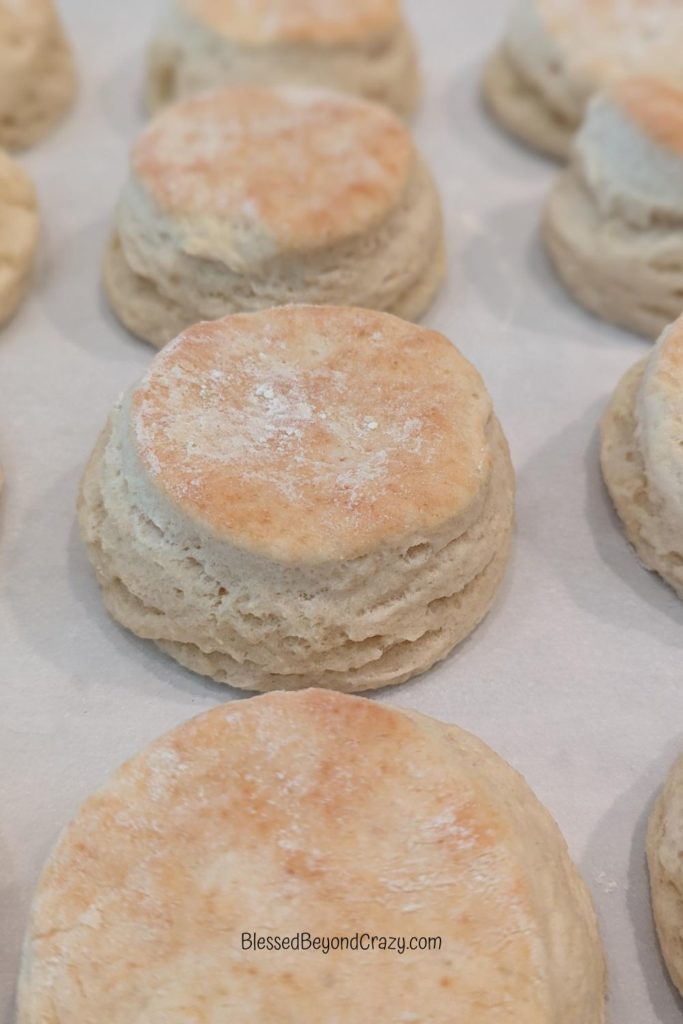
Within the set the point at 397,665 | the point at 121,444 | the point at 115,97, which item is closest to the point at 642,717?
the point at 397,665

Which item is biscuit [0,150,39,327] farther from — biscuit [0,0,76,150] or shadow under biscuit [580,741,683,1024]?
shadow under biscuit [580,741,683,1024]

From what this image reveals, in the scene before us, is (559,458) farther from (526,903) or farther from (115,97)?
(115,97)

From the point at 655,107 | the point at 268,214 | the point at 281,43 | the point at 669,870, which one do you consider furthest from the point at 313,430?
the point at 281,43

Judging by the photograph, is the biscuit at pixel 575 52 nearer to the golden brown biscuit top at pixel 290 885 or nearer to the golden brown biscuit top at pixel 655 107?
the golden brown biscuit top at pixel 655 107

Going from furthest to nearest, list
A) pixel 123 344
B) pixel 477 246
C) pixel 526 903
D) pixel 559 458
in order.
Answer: pixel 477 246
pixel 123 344
pixel 559 458
pixel 526 903

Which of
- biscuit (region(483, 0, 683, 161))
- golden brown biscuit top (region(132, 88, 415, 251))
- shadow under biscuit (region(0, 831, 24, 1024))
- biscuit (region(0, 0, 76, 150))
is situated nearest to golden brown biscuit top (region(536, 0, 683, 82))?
biscuit (region(483, 0, 683, 161))

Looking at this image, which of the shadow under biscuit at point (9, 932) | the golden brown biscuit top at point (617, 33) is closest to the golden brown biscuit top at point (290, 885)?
the shadow under biscuit at point (9, 932)
